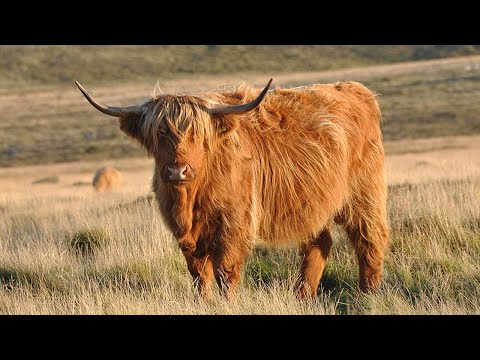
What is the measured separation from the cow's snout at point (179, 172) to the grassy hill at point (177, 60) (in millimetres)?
71335

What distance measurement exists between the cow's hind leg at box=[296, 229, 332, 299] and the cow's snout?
6.15 ft

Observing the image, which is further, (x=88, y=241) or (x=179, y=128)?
(x=88, y=241)

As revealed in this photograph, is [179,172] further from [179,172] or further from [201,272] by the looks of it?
[201,272]

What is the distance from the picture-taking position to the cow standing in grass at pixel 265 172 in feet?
19.6

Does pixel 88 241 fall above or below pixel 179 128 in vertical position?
below

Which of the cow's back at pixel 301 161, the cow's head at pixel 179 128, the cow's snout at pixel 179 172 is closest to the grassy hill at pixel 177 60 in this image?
the cow's back at pixel 301 161

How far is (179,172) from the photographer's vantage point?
5660mm

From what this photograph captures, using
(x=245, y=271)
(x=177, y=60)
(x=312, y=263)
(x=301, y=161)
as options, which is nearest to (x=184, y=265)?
(x=245, y=271)

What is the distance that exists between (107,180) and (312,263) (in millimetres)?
15025

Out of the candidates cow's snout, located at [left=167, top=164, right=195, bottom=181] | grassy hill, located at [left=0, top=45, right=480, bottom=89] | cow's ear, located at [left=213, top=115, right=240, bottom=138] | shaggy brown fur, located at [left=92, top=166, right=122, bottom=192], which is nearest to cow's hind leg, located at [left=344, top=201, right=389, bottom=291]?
cow's ear, located at [left=213, top=115, right=240, bottom=138]

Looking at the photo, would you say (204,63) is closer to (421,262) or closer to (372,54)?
(372,54)

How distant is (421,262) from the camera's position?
740 cm

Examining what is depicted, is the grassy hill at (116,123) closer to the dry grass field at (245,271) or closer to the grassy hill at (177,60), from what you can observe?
the dry grass field at (245,271)

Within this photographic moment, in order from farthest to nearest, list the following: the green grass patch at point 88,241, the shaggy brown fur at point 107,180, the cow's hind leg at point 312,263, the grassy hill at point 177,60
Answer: the grassy hill at point 177,60, the shaggy brown fur at point 107,180, the green grass patch at point 88,241, the cow's hind leg at point 312,263
